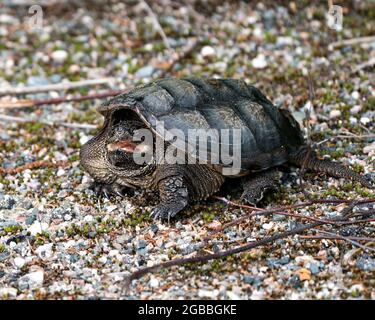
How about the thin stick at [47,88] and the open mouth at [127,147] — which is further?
the thin stick at [47,88]

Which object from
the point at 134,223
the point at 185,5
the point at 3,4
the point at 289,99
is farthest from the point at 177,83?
the point at 3,4

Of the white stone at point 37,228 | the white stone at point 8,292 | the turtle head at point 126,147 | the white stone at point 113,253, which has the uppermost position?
the turtle head at point 126,147

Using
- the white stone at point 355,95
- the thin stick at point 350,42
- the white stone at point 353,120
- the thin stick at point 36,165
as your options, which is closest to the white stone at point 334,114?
the white stone at point 353,120

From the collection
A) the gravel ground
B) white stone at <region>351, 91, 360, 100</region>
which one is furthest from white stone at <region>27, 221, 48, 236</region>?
white stone at <region>351, 91, 360, 100</region>

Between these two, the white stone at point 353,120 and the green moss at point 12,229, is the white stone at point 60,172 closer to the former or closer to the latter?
the green moss at point 12,229

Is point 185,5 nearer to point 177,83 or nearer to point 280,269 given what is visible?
point 177,83

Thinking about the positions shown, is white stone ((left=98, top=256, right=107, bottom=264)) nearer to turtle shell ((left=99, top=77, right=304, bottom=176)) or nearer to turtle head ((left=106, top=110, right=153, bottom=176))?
turtle head ((left=106, top=110, right=153, bottom=176))

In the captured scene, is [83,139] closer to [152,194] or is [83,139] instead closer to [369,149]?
[152,194]
